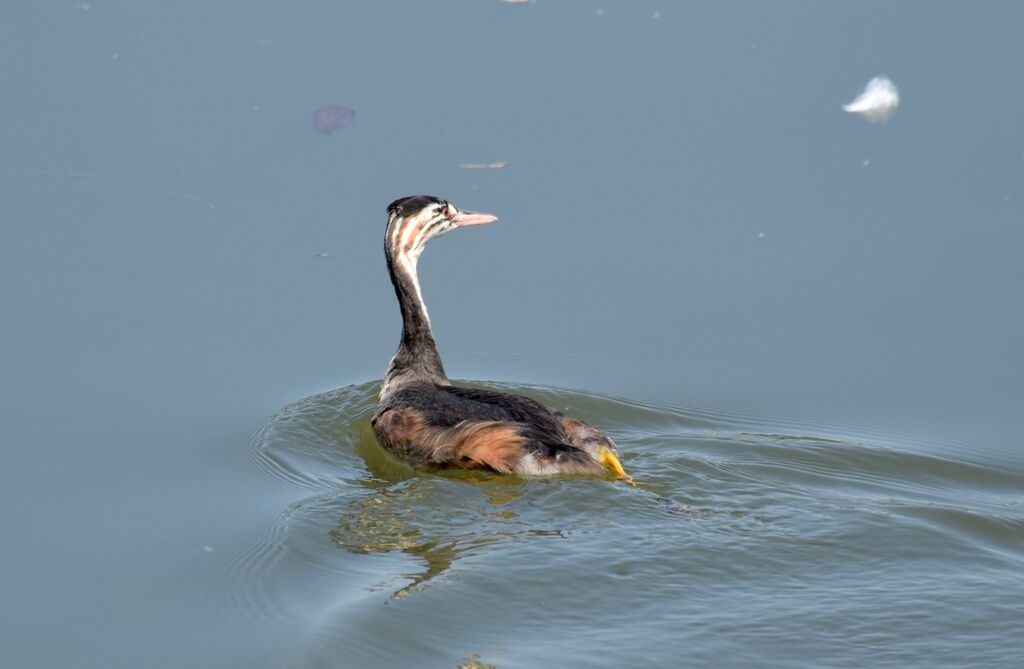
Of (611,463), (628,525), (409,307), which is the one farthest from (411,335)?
(628,525)

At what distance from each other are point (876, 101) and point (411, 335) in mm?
4465

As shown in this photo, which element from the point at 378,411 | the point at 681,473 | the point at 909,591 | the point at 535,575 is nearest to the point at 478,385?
the point at 378,411

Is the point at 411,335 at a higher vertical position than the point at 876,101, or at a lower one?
lower

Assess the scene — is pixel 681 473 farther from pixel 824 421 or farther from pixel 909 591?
pixel 909 591

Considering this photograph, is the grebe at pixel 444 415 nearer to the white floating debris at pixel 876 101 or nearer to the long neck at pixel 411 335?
the long neck at pixel 411 335

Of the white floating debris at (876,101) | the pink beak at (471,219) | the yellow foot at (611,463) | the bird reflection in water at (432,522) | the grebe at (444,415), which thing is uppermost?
the white floating debris at (876,101)

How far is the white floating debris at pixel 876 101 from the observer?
39.2 feet

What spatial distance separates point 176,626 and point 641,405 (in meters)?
3.74

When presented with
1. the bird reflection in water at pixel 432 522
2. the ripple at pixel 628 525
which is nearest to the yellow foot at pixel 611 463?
the ripple at pixel 628 525

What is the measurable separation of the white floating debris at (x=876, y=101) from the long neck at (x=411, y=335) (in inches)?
158

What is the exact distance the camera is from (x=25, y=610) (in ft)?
24.7

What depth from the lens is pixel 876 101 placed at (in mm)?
12031

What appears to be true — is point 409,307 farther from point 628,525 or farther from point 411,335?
point 628,525

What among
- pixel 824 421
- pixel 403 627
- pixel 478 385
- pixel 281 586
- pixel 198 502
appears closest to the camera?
pixel 403 627
